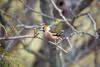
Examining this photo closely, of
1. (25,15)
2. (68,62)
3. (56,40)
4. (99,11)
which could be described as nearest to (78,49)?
(68,62)

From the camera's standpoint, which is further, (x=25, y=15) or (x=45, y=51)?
(x=45, y=51)

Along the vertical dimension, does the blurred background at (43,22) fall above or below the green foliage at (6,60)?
above

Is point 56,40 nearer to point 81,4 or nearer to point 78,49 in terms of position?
point 81,4

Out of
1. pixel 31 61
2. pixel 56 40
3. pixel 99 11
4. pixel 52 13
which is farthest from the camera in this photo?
pixel 31 61

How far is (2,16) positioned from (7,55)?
2712mm

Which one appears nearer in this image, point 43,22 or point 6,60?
point 6,60

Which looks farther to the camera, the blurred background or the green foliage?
the blurred background

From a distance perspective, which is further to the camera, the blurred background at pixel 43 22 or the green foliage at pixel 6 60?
the blurred background at pixel 43 22

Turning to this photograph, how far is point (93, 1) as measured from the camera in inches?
252

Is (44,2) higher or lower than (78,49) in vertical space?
higher

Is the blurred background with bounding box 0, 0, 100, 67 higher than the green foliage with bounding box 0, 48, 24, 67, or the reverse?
the blurred background with bounding box 0, 0, 100, 67

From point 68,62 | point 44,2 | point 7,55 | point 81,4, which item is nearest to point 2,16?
point 44,2

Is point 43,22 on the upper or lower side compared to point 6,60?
upper

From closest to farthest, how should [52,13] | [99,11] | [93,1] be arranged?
1. [52,13]
2. [93,1]
3. [99,11]
